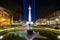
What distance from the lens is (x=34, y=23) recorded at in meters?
13.5

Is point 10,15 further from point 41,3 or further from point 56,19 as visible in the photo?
point 56,19

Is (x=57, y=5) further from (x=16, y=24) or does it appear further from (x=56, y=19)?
(x=16, y=24)

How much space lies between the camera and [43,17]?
1370cm

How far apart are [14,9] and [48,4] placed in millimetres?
3082

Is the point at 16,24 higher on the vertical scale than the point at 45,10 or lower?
lower

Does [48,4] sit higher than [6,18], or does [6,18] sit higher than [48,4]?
[48,4]

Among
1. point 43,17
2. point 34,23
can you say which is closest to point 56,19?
point 43,17

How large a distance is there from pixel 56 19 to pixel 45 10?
1.27m

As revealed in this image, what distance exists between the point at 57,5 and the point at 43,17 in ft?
5.36

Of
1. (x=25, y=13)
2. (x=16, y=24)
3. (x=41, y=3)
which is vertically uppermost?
(x=41, y=3)

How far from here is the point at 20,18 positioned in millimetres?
13703

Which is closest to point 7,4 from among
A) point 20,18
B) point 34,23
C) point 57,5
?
point 20,18

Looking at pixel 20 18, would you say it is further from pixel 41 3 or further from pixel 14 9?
pixel 41 3

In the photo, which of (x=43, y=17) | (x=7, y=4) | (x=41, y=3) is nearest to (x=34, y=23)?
(x=43, y=17)
